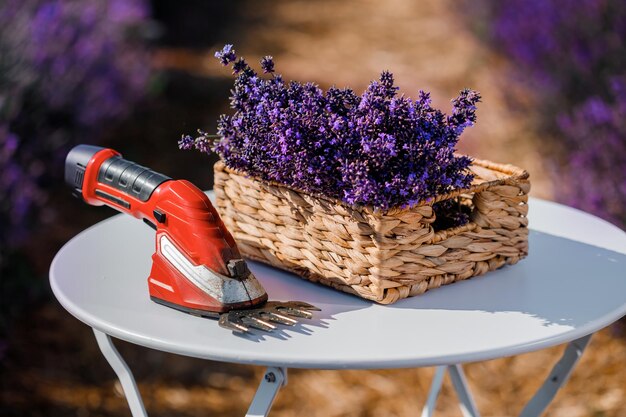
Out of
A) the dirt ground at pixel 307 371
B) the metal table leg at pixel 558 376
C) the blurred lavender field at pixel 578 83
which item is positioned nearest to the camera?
the metal table leg at pixel 558 376

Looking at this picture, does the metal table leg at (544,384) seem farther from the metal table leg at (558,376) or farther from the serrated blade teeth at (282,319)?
the serrated blade teeth at (282,319)

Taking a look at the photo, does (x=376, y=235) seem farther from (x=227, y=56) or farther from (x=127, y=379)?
(x=127, y=379)

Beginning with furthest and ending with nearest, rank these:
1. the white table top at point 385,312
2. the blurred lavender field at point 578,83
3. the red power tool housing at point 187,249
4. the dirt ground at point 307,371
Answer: the blurred lavender field at point 578,83 < the dirt ground at point 307,371 < the red power tool housing at point 187,249 < the white table top at point 385,312

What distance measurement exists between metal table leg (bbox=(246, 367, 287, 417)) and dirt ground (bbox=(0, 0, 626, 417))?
1297mm

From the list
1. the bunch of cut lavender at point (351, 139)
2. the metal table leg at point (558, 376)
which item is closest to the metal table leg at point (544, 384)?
the metal table leg at point (558, 376)

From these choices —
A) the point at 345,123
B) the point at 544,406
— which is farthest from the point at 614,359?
the point at 345,123

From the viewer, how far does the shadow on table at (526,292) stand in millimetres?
1343

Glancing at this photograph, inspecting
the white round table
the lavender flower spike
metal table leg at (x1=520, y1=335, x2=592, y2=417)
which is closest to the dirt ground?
metal table leg at (x1=520, y1=335, x2=592, y2=417)

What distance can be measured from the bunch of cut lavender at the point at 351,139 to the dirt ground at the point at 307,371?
4.49 feet

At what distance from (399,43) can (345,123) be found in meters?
4.44

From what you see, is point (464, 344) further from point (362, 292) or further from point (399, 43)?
point (399, 43)

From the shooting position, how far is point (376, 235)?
133 cm

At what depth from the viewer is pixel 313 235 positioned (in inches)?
56.2

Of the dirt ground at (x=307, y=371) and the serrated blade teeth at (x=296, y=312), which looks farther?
the dirt ground at (x=307, y=371)
